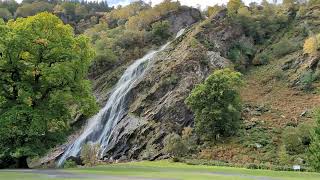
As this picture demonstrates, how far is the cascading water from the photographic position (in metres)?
57.4

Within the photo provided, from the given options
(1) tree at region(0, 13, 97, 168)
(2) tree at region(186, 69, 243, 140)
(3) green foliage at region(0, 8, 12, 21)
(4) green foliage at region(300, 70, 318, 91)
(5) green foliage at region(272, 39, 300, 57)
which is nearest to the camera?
(1) tree at region(0, 13, 97, 168)

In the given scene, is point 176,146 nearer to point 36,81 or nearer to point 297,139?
point 297,139

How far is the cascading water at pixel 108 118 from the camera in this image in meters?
57.4

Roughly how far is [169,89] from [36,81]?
3016 centimetres

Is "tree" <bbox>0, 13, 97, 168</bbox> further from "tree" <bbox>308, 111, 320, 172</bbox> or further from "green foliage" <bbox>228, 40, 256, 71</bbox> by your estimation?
"green foliage" <bbox>228, 40, 256, 71</bbox>

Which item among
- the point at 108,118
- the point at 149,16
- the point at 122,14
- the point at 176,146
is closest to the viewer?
the point at 176,146

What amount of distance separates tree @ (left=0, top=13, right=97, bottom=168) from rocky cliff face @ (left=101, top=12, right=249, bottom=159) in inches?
724

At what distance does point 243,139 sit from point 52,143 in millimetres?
24203

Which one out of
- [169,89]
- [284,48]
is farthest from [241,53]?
[169,89]

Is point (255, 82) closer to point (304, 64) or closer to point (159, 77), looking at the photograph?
point (304, 64)

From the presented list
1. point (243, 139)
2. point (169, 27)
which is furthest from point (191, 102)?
point (169, 27)

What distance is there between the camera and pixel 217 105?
51.9m

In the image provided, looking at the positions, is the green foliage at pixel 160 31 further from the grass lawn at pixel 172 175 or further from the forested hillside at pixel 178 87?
the grass lawn at pixel 172 175

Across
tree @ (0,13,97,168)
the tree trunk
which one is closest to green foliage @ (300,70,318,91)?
tree @ (0,13,97,168)
